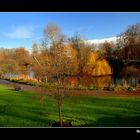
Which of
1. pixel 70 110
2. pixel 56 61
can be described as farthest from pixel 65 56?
pixel 70 110

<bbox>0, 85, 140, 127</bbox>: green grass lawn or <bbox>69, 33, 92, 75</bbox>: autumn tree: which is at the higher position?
<bbox>69, 33, 92, 75</bbox>: autumn tree

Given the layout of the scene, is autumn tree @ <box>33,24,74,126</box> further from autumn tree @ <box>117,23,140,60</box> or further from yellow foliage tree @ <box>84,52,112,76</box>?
autumn tree @ <box>117,23,140,60</box>

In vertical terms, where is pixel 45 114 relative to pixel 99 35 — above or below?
below

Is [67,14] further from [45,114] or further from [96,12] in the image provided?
[45,114]

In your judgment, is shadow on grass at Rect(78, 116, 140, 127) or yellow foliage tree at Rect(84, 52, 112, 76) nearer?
shadow on grass at Rect(78, 116, 140, 127)

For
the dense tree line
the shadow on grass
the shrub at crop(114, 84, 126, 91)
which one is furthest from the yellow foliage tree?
the shadow on grass

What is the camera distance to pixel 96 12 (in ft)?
20.2

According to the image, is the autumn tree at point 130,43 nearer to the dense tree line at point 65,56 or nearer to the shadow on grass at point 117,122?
the dense tree line at point 65,56

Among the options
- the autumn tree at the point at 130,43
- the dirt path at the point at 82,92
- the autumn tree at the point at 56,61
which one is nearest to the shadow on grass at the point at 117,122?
the dirt path at the point at 82,92

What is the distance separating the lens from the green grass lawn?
20.3 feet

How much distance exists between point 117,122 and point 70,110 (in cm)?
42
